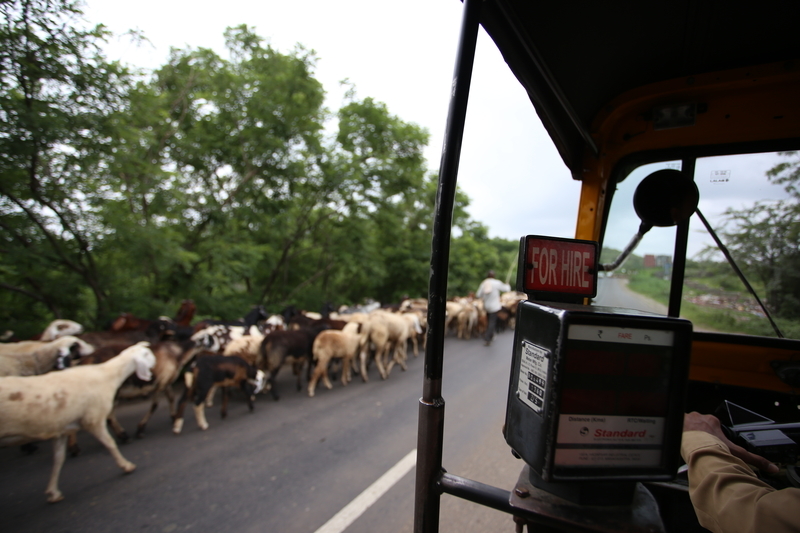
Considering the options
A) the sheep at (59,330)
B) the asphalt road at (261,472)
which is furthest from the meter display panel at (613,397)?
the sheep at (59,330)

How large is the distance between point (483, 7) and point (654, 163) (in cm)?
137

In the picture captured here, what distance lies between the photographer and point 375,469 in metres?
3.99

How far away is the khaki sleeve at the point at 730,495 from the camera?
0.83 metres

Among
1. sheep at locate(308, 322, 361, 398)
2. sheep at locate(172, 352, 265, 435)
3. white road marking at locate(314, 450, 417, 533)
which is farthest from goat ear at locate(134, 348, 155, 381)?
white road marking at locate(314, 450, 417, 533)

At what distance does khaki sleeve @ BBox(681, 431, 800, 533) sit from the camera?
0.83 meters

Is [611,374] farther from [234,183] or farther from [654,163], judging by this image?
[234,183]

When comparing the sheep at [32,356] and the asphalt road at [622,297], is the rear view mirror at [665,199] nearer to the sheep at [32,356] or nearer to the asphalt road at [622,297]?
the asphalt road at [622,297]

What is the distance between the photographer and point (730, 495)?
969mm

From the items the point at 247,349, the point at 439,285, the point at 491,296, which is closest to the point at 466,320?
the point at 491,296

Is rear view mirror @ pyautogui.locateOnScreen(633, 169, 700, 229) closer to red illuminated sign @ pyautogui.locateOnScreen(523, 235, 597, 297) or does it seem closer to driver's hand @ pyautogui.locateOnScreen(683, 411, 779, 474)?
→ red illuminated sign @ pyautogui.locateOnScreen(523, 235, 597, 297)

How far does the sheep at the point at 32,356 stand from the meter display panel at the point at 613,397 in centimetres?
584

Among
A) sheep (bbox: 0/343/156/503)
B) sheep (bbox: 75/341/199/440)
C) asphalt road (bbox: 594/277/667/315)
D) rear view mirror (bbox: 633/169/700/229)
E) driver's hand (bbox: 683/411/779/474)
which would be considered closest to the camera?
driver's hand (bbox: 683/411/779/474)

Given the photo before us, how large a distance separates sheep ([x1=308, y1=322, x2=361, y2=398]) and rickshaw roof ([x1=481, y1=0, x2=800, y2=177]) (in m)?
5.76

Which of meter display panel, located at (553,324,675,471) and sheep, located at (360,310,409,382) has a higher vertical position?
meter display panel, located at (553,324,675,471)
